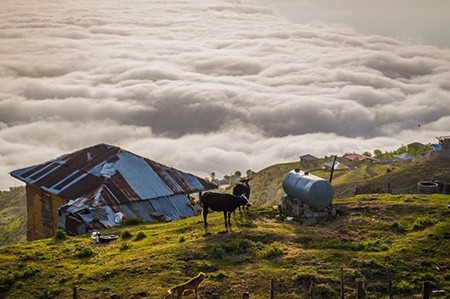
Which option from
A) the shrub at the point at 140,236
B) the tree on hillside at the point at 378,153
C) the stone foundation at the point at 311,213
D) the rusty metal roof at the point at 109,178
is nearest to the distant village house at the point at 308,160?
the tree on hillside at the point at 378,153

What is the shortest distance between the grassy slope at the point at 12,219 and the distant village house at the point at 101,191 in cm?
7954

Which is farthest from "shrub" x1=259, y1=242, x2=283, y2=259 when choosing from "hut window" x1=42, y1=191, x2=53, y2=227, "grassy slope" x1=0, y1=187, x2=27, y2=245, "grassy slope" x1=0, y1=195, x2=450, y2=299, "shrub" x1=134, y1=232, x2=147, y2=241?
"grassy slope" x1=0, y1=187, x2=27, y2=245

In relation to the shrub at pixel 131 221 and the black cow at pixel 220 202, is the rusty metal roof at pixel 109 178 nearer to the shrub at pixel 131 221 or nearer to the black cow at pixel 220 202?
the shrub at pixel 131 221

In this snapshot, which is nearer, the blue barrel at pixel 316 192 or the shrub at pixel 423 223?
the shrub at pixel 423 223

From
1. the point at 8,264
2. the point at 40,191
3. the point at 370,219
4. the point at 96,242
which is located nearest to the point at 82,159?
the point at 40,191

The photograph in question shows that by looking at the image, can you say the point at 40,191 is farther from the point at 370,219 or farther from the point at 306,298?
the point at 306,298

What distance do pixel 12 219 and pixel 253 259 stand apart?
5862 inches

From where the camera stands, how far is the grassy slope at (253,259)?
2409 centimetres

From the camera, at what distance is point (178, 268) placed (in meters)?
26.0

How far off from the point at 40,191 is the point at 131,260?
24650mm

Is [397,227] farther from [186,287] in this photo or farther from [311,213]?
[186,287]

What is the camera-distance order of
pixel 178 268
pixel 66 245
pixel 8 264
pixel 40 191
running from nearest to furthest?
pixel 178 268, pixel 8 264, pixel 66 245, pixel 40 191

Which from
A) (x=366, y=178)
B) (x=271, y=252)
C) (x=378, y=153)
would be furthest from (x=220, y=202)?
(x=378, y=153)

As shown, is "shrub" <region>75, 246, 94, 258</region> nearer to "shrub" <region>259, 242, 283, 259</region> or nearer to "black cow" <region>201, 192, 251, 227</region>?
"black cow" <region>201, 192, 251, 227</region>
